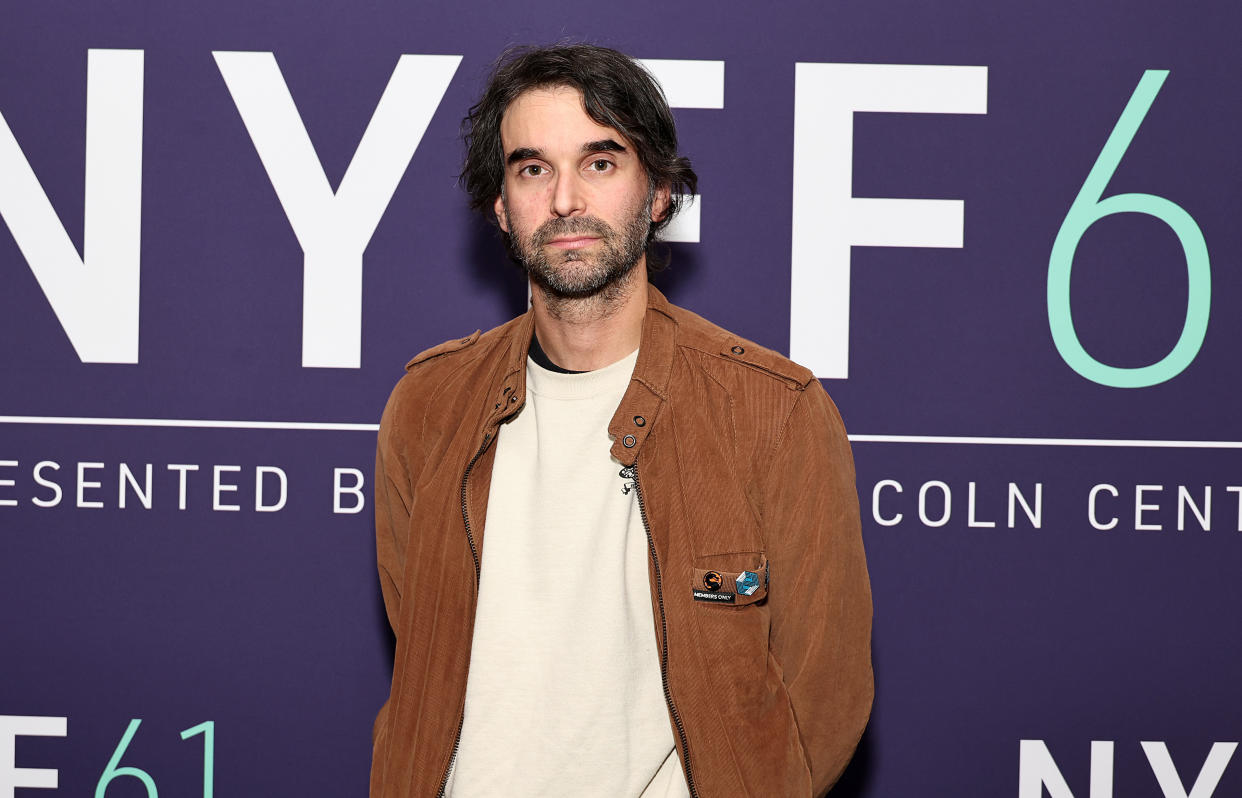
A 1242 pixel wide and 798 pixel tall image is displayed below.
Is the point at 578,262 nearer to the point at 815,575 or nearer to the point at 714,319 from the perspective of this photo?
the point at 815,575

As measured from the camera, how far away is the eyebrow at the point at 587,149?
5.87 ft

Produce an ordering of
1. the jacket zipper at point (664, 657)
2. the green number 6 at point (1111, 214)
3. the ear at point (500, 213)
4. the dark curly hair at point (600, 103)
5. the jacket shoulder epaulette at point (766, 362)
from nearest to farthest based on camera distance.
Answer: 1. the jacket zipper at point (664, 657)
2. the jacket shoulder epaulette at point (766, 362)
3. the dark curly hair at point (600, 103)
4. the ear at point (500, 213)
5. the green number 6 at point (1111, 214)

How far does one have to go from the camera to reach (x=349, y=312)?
2.49 meters

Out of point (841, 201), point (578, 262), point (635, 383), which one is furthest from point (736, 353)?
point (841, 201)

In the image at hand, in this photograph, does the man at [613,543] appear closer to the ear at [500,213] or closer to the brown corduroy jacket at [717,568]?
the brown corduroy jacket at [717,568]

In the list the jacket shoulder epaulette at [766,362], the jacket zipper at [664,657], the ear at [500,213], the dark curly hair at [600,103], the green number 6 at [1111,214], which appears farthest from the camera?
the green number 6 at [1111,214]

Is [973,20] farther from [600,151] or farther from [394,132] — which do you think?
[394,132]

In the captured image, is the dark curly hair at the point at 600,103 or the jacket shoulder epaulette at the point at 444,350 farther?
the jacket shoulder epaulette at the point at 444,350

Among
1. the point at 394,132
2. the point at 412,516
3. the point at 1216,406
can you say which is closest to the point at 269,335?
the point at 394,132

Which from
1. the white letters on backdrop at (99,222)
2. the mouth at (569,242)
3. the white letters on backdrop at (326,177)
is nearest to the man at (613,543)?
the mouth at (569,242)

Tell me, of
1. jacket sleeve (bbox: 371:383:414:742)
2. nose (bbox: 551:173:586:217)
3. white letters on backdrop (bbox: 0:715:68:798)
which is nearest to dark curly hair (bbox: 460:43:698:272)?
nose (bbox: 551:173:586:217)

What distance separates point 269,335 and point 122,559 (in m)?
0.59

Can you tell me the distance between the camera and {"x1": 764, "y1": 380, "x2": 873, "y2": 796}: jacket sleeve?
1657 millimetres

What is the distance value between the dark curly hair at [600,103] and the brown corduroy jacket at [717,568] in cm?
27
